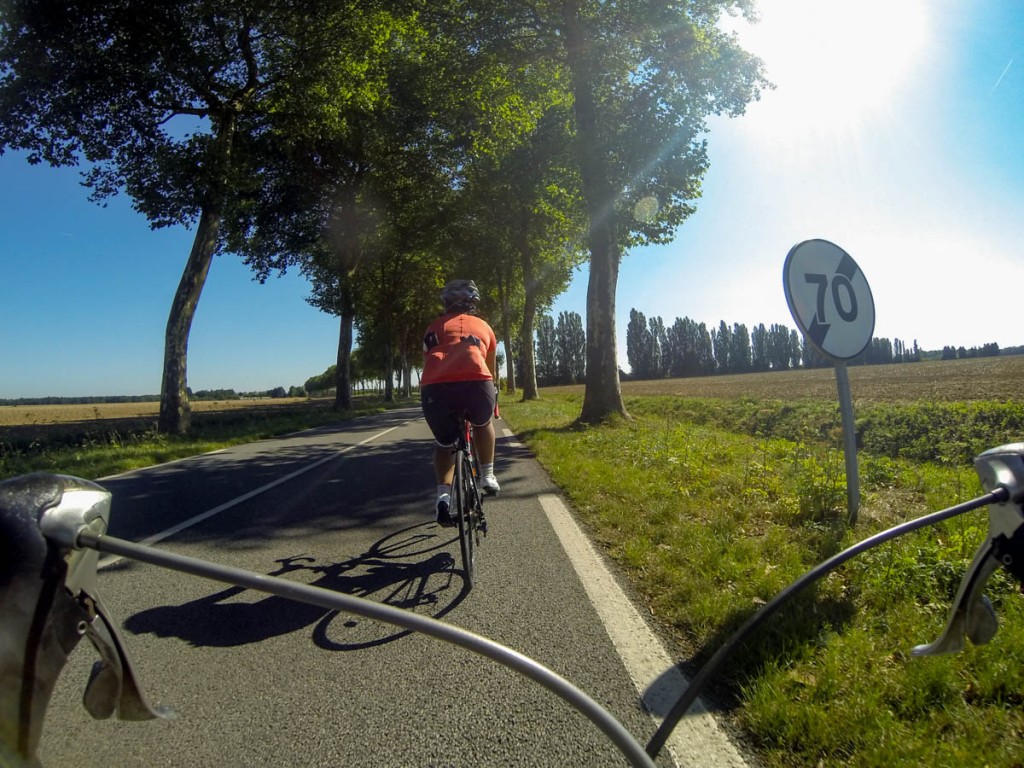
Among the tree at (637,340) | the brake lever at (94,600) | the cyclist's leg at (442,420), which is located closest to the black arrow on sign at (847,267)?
the cyclist's leg at (442,420)

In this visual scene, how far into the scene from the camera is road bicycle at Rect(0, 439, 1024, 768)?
0.83 meters

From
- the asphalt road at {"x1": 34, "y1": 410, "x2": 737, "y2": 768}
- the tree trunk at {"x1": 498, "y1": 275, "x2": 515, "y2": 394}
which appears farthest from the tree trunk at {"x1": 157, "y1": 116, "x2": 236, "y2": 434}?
the tree trunk at {"x1": 498, "y1": 275, "x2": 515, "y2": 394}

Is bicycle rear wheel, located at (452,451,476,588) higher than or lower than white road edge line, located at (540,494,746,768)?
higher

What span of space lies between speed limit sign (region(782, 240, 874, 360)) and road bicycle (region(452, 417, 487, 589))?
2.49 metres

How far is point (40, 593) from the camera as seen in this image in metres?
0.84

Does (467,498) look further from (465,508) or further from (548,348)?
(548,348)

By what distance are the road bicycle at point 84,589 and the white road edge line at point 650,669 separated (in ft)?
3.58

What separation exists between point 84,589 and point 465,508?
3.15 meters

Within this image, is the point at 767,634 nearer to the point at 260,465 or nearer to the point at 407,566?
the point at 407,566

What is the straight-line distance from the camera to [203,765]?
6.57 ft

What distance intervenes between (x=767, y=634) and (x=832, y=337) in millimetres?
2461

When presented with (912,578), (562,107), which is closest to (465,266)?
(562,107)

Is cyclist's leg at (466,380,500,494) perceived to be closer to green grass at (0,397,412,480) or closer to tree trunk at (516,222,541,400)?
green grass at (0,397,412,480)

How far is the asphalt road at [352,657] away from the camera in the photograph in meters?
2.08
